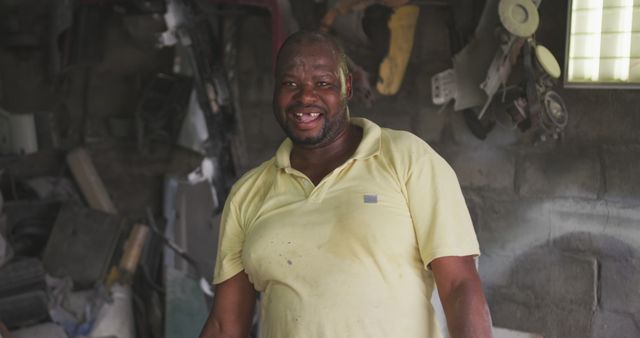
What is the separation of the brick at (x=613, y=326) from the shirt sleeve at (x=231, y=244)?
1.52m

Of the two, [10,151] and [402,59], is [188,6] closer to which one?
[402,59]

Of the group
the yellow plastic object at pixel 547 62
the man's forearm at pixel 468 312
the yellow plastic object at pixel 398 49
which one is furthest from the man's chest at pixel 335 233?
the yellow plastic object at pixel 398 49

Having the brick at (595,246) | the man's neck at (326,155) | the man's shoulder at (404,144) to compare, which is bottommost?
the brick at (595,246)

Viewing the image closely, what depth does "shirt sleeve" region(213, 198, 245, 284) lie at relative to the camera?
1.94 meters

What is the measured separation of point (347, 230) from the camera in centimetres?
167

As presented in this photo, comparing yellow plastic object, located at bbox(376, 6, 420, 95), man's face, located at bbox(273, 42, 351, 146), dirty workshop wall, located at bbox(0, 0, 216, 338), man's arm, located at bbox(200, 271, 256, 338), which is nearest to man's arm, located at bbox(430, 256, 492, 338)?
man's face, located at bbox(273, 42, 351, 146)

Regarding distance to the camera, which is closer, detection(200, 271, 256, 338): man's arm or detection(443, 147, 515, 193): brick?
detection(200, 271, 256, 338): man's arm

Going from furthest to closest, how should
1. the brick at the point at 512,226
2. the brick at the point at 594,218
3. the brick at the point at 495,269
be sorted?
1. the brick at the point at 495,269
2. the brick at the point at 512,226
3. the brick at the point at 594,218

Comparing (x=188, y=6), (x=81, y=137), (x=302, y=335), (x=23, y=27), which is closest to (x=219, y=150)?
(x=188, y=6)

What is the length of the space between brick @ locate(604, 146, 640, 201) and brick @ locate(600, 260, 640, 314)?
0.25 metres

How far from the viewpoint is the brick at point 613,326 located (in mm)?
2613

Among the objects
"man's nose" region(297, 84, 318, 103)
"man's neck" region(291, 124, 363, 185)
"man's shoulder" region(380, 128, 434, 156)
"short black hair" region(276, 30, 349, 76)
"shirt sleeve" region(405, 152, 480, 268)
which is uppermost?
"short black hair" region(276, 30, 349, 76)

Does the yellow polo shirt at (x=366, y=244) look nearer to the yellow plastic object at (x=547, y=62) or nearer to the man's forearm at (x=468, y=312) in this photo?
the man's forearm at (x=468, y=312)

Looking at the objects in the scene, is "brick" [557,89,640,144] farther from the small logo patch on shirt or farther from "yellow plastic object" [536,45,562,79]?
the small logo patch on shirt
